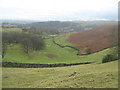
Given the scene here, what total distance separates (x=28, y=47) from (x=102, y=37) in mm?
36413

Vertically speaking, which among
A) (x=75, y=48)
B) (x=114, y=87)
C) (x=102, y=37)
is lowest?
(x=75, y=48)

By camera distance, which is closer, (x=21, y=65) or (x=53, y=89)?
(x=53, y=89)

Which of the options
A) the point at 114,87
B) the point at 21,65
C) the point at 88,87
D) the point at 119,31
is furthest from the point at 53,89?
the point at 119,31

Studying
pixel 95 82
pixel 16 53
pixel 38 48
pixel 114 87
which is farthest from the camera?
pixel 38 48

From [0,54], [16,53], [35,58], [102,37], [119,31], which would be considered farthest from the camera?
[102,37]

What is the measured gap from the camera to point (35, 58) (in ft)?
200

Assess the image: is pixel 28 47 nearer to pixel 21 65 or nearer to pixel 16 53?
pixel 16 53

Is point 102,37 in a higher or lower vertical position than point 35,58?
higher

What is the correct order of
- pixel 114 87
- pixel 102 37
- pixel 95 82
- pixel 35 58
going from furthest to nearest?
pixel 102 37, pixel 35 58, pixel 95 82, pixel 114 87

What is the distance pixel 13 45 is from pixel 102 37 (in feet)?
143

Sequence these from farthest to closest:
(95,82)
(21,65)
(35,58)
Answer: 1. (35,58)
2. (21,65)
3. (95,82)

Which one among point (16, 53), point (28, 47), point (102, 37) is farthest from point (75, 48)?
point (16, 53)

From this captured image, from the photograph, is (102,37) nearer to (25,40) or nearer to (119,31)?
(119,31)

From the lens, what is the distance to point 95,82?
1519 cm
